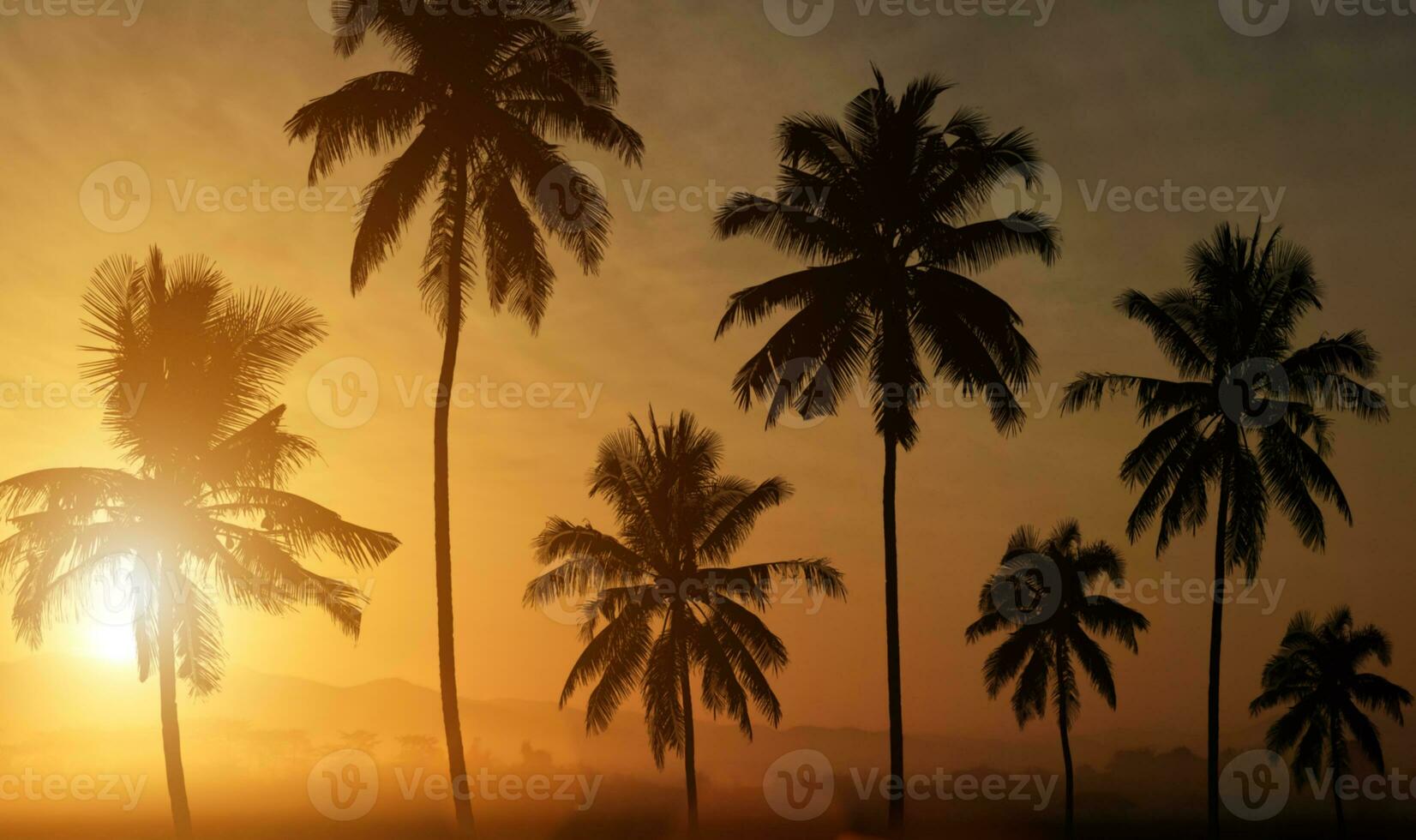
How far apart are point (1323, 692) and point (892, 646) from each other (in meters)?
40.1

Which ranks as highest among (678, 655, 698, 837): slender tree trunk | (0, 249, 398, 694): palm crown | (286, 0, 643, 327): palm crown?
(286, 0, 643, 327): palm crown

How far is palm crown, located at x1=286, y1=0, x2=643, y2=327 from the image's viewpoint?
23.9 meters

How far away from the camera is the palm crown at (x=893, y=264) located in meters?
25.7

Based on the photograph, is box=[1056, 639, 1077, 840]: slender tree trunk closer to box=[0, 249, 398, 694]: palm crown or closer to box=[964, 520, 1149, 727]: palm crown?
box=[964, 520, 1149, 727]: palm crown

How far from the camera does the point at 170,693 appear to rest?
2488cm

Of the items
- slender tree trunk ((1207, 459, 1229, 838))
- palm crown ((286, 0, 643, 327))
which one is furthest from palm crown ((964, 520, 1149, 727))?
palm crown ((286, 0, 643, 327))

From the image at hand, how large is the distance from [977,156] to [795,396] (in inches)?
266

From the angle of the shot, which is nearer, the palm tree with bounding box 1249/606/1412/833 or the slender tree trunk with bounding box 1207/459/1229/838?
the slender tree trunk with bounding box 1207/459/1229/838

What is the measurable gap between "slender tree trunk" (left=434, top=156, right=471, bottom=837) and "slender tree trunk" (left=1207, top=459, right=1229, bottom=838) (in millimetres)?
20263

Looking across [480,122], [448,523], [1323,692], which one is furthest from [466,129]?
[1323,692]

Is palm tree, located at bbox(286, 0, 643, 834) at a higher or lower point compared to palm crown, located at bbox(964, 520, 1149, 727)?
higher

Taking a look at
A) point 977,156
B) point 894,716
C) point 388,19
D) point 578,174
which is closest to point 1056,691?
point 894,716

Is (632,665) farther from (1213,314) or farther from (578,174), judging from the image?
(1213,314)

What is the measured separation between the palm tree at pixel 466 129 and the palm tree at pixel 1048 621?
32586 mm
